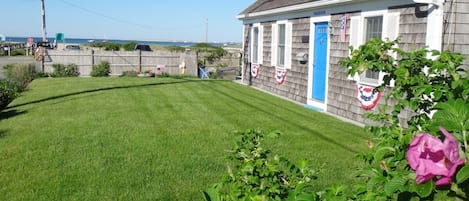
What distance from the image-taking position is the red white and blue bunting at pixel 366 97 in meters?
8.95

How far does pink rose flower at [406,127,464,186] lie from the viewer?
1.27 metres

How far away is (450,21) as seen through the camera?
7410mm

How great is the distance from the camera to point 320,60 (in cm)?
1155

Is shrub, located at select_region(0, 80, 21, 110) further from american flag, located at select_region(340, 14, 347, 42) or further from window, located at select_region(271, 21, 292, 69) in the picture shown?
american flag, located at select_region(340, 14, 347, 42)

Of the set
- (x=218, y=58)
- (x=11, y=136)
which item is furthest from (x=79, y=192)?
(x=218, y=58)

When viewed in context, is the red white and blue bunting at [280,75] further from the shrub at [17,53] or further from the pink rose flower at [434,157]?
the shrub at [17,53]

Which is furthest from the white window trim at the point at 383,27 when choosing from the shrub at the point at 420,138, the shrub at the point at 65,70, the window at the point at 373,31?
the shrub at the point at 65,70

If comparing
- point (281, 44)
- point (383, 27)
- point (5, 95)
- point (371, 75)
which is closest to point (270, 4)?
point (281, 44)

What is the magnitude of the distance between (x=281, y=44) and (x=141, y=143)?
8.06 meters

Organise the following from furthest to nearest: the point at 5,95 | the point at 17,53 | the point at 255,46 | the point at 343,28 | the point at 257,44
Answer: the point at 17,53, the point at 255,46, the point at 257,44, the point at 5,95, the point at 343,28

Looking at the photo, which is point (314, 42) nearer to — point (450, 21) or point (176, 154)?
point (450, 21)

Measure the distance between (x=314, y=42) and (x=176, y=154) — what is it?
21.1 feet

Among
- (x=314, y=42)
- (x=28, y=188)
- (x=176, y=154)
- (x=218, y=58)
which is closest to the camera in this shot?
(x=28, y=188)

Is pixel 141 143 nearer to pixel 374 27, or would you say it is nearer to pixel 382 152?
pixel 374 27
